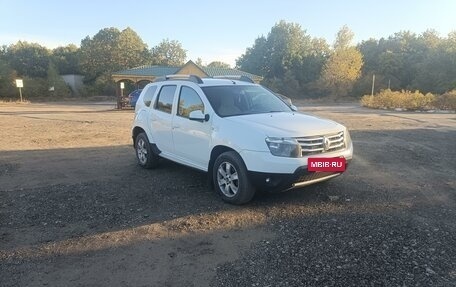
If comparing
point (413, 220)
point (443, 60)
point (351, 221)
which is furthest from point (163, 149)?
point (443, 60)

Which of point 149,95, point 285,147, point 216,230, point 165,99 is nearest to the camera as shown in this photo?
point 216,230

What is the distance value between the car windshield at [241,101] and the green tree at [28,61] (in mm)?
67803

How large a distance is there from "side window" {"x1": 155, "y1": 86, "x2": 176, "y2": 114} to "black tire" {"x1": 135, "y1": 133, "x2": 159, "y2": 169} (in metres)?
0.82

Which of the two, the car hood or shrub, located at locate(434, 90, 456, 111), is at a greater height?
the car hood

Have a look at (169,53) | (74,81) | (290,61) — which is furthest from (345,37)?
(74,81)

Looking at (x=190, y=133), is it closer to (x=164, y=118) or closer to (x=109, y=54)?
(x=164, y=118)

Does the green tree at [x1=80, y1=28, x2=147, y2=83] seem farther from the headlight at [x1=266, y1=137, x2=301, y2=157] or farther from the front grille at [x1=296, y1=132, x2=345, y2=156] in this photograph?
the headlight at [x1=266, y1=137, x2=301, y2=157]

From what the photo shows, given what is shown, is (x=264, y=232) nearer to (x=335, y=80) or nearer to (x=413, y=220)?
(x=413, y=220)

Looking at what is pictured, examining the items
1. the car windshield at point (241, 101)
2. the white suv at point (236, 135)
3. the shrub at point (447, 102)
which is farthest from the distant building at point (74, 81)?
the car windshield at point (241, 101)

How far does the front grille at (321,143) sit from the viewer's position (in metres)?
5.02

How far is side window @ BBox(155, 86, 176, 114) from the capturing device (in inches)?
270

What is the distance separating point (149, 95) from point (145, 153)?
1.18m

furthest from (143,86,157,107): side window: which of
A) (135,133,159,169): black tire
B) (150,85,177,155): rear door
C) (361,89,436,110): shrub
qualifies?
(361,89,436,110): shrub

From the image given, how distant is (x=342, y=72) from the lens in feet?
197
